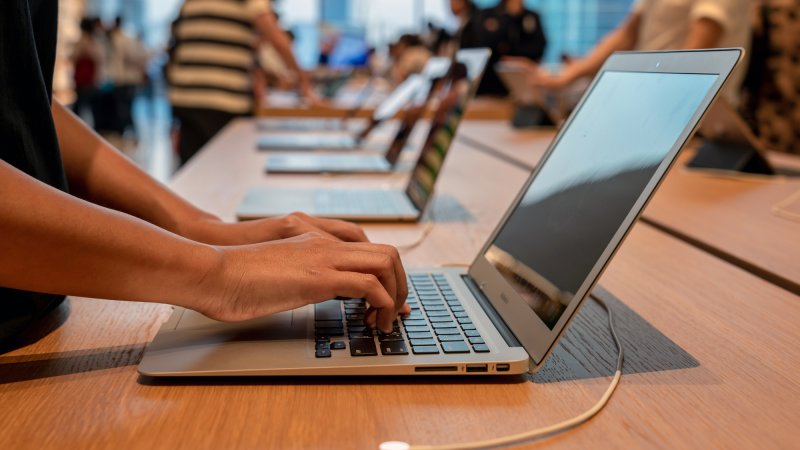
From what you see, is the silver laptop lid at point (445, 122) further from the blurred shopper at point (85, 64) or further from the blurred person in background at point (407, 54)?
the blurred shopper at point (85, 64)

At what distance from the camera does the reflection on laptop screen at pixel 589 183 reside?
0.67 metres

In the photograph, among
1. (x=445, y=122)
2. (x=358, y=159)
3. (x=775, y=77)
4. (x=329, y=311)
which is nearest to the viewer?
(x=329, y=311)

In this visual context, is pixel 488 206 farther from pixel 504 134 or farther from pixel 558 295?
pixel 504 134

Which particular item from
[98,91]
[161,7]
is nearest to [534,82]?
[98,91]

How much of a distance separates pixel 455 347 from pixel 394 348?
51 mm

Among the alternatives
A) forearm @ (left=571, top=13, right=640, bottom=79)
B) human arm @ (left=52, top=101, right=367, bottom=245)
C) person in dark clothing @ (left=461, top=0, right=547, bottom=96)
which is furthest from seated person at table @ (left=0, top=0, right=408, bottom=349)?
person in dark clothing @ (left=461, top=0, right=547, bottom=96)

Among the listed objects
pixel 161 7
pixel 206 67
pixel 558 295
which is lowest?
pixel 161 7

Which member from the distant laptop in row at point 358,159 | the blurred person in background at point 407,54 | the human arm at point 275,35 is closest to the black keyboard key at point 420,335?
the distant laptop in row at point 358,159

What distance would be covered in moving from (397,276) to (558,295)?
0.14 metres

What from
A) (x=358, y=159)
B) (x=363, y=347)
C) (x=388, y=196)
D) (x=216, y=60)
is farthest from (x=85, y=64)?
(x=363, y=347)

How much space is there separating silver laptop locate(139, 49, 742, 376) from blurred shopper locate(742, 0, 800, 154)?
176 centimetres

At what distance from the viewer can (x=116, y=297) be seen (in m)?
0.61

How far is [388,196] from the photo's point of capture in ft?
4.70

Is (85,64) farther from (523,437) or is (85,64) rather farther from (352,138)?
(523,437)
